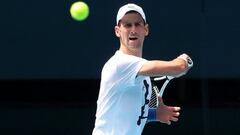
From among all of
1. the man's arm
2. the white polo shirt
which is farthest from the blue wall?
the man's arm

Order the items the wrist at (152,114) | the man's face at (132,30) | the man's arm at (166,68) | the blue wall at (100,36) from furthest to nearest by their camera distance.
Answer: the blue wall at (100,36)
the wrist at (152,114)
the man's face at (132,30)
the man's arm at (166,68)

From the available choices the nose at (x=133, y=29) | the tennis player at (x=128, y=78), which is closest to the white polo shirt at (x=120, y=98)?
the tennis player at (x=128, y=78)

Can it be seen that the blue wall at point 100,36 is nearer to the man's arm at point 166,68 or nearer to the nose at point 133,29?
the nose at point 133,29

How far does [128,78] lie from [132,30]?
0.26 metres

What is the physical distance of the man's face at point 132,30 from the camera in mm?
3475

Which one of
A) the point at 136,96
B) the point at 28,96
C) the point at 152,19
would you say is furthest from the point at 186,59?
the point at 28,96

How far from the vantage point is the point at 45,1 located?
6691 mm

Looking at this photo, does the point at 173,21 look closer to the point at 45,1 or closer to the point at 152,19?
the point at 152,19

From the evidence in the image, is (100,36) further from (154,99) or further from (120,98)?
(120,98)

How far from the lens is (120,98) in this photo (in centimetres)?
343

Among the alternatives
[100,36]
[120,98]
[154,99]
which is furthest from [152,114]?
[100,36]

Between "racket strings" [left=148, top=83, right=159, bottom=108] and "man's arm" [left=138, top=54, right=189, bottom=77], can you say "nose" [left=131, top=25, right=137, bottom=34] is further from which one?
"racket strings" [left=148, top=83, right=159, bottom=108]

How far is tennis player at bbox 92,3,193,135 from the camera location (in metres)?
3.30

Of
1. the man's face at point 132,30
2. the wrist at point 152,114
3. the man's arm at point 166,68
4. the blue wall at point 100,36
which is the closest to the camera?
the man's arm at point 166,68
